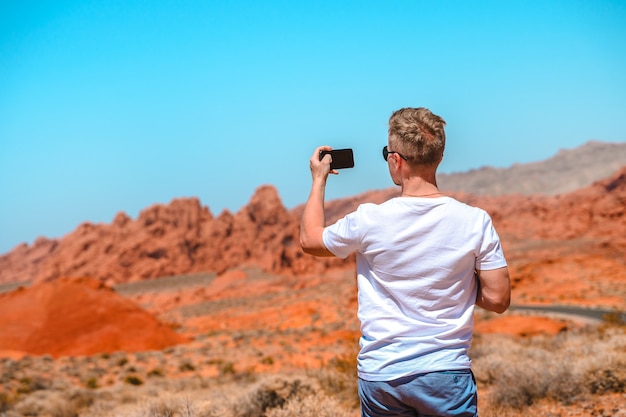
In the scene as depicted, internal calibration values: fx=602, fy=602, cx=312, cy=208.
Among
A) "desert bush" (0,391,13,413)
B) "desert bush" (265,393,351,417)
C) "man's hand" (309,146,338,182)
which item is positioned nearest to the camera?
"man's hand" (309,146,338,182)

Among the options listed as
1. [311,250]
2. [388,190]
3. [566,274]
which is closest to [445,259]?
[311,250]

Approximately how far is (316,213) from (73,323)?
24.0m

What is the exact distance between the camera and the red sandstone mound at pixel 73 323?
76.1 feet

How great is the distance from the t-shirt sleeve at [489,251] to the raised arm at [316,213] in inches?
24.7

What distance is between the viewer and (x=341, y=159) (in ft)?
9.21

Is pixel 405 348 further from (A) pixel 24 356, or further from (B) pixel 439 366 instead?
(A) pixel 24 356

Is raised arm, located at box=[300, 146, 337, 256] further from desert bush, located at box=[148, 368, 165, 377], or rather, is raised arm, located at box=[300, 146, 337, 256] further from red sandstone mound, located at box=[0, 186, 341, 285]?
red sandstone mound, located at box=[0, 186, 341, 285]

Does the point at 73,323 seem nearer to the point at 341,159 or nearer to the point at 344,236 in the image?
the point at 341,159

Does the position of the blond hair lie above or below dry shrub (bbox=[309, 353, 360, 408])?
above

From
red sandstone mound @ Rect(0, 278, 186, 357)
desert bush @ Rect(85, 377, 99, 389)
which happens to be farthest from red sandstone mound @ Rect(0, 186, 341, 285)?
desert bush @ Rect(85, 377, 99, 389)

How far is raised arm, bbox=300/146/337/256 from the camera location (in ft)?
8.41

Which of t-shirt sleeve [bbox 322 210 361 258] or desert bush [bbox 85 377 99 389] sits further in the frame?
desert bush [bbox 85 377 99 389]

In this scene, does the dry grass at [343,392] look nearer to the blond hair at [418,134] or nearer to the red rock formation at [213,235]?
the blond hair at [418,134]

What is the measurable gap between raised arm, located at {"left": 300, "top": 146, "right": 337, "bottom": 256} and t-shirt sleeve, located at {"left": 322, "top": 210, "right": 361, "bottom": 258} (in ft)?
0.14
